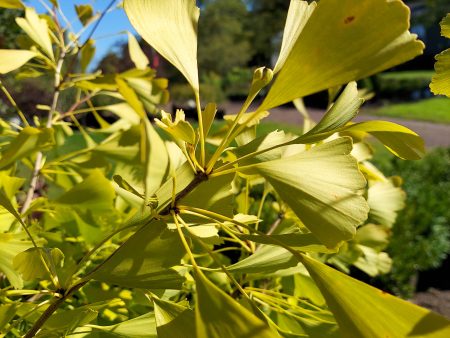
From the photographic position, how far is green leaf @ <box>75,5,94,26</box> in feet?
3.89

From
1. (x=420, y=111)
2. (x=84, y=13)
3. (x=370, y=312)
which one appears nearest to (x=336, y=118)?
(x=370, y=312)

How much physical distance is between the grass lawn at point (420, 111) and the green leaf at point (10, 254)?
17.0m

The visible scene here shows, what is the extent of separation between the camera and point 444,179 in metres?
4.99

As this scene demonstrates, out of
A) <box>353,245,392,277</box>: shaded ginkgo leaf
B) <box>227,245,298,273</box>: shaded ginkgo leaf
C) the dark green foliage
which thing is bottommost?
the dark green foliage

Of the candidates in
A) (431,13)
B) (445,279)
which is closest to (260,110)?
(445,279)

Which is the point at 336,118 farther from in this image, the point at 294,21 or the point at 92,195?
the point at 92,195

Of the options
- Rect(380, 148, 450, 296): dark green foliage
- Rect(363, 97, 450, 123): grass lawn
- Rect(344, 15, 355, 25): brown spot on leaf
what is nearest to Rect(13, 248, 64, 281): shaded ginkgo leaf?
Rect(344, 15, 355, 25): brown spot on leaf

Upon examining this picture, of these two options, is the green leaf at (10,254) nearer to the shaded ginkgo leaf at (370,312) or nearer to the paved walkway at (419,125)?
the shaded ginkgo leaf at (370,312)

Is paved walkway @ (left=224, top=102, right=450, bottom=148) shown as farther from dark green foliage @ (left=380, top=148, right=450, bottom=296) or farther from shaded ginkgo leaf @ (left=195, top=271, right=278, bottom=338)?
shaded ginkgo leaf @ (left=195, top=271, right=278, bottom=338)

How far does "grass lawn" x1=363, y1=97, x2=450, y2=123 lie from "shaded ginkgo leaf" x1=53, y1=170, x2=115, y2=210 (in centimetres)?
1682

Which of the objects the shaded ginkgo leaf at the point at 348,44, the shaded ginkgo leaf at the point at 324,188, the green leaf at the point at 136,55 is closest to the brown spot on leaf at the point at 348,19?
the shaded ginkgo leaf at the point at 348,44

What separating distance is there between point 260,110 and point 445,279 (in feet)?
14.1

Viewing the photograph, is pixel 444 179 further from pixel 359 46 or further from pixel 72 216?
pixel 359 46

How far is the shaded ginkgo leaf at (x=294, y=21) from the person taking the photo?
0.46 meters
